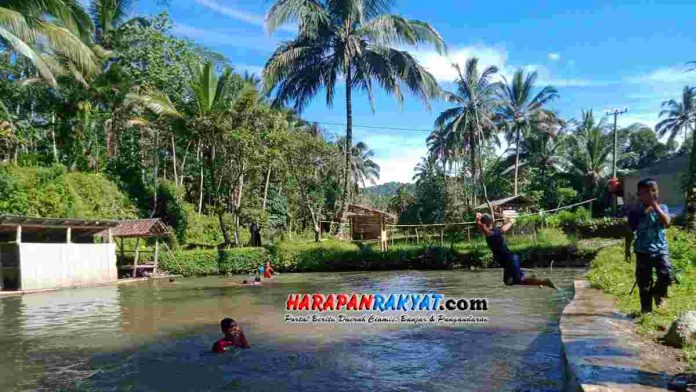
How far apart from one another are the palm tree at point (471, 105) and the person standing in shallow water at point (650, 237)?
102ft

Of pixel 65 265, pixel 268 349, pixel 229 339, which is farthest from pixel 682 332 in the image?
pixel 65 265

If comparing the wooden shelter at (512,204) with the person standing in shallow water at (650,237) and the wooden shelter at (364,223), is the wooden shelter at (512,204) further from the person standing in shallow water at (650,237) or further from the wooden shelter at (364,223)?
the person standing in shallow water at (650,237)

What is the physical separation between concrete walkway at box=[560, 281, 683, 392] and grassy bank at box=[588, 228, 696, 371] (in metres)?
0.17

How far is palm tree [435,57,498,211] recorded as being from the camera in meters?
37.7

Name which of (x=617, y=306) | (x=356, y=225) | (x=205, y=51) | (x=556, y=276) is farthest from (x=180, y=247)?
(x=617, y=306)

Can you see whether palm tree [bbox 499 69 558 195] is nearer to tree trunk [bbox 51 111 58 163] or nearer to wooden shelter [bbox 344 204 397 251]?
wooden shelter [bbox 344 204 397 251]

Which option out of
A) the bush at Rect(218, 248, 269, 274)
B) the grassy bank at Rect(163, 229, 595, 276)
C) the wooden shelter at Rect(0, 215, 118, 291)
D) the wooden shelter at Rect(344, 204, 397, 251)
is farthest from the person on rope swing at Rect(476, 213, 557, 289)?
the wooden shelter at Rect(344, 204, 397, 251)

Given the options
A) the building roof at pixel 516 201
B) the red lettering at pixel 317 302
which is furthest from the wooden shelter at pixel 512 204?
the red lettering at pixel 317 302

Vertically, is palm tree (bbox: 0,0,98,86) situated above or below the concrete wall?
above

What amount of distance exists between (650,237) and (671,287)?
2686 millimetres

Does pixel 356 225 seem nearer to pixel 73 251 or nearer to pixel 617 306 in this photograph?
pixel 73 251

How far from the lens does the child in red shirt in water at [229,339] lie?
8648mm

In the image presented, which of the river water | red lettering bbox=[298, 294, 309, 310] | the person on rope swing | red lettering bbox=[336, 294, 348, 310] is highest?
the person on rope swing

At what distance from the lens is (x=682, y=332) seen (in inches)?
198
